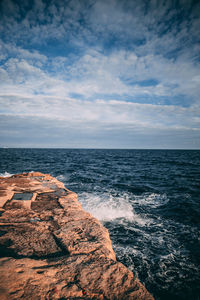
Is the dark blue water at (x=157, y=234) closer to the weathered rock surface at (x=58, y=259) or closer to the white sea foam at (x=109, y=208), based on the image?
the white sea foam at (x=109, y=208)

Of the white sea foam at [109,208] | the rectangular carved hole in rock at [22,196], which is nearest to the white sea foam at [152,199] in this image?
the white sea foam at [109,208]

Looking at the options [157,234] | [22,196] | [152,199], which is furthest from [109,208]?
[22,196]

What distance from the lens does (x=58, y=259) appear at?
87.8 inches

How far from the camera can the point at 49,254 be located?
2.36 metres

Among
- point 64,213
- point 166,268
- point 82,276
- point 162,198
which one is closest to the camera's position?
point 82,276

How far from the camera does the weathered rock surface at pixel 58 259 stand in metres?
1.69

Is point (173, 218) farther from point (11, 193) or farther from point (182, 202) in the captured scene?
point (11, 193)

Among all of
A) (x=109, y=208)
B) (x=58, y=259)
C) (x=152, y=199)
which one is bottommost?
(x=152, y=199)

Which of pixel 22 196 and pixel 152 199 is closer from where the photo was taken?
pixel 22 196

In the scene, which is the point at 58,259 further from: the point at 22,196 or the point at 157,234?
the point at 157,234

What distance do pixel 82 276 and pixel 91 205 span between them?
18.2 feet

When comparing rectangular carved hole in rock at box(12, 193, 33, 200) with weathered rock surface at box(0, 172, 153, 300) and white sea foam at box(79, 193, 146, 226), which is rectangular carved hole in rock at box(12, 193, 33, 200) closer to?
weathered rock surface at box(0, 172, 153, 300)

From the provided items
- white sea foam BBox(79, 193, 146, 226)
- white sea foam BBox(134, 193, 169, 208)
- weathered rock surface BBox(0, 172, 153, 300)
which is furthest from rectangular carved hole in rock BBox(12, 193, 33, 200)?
white sea foam BBox(134, 193, 169, 208)

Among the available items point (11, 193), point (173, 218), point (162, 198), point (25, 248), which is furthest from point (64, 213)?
point (162, 198)
